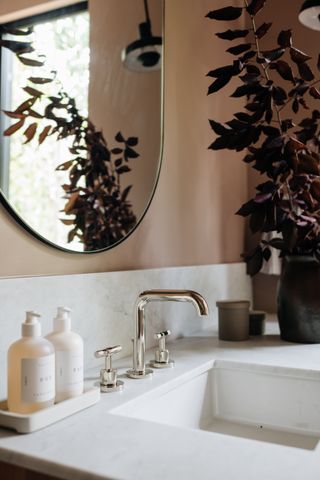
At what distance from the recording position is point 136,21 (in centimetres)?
139

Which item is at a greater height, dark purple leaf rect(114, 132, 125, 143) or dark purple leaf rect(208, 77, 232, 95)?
dark purple leaf rect(208, 77, 232, 95)

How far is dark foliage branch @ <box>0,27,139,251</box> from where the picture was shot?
980mm

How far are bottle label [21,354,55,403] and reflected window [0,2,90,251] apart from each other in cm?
32

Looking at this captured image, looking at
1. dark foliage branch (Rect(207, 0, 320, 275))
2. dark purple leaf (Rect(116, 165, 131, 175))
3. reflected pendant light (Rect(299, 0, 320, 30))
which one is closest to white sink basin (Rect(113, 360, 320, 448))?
dark foliage branch (Rect(207, 0, 320, 275))

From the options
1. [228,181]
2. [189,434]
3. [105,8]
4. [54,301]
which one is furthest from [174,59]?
[189,434]

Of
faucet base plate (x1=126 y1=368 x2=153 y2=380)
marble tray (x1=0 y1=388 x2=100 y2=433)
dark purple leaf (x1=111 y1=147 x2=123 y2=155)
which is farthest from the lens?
dark purple leaf (x1=111 y1=147 x2=123 y2=155)

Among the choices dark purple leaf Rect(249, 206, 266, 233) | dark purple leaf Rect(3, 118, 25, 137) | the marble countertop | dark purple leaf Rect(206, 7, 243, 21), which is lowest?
the marble countertop

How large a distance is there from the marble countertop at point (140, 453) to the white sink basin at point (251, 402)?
288 mm

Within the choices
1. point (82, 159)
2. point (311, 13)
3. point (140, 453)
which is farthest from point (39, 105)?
point (311, 13)

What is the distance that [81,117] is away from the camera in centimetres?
113

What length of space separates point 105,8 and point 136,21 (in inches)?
6.3

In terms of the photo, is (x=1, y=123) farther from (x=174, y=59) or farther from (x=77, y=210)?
(x=174, y=59)

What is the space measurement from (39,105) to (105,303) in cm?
49

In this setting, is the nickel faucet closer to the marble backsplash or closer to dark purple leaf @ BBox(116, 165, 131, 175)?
the marble backsplash
